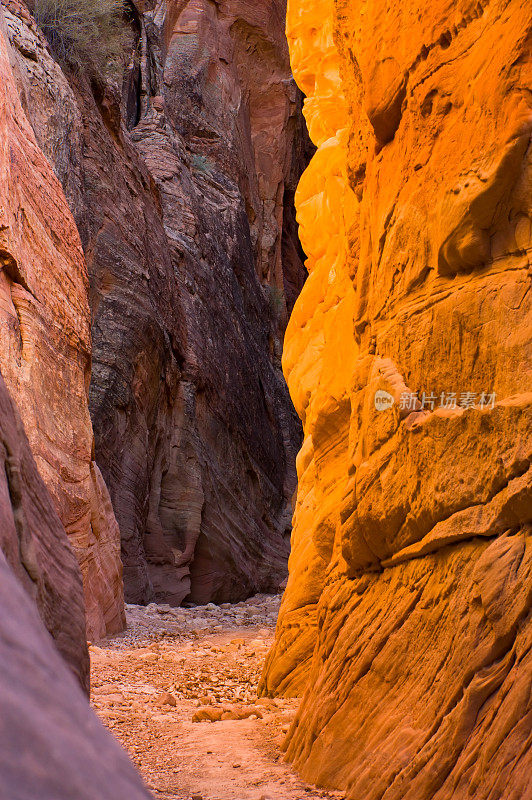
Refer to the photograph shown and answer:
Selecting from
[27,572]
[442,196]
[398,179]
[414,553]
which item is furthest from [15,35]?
[27,572]

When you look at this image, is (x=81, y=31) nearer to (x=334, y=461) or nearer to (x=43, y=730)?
(x=334, y=461)

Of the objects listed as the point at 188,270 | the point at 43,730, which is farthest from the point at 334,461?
the point at 188,270

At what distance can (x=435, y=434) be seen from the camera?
12.3ft

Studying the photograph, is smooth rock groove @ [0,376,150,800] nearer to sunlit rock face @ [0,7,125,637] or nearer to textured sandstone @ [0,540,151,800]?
textured sandstone @ [0,540,151,800]

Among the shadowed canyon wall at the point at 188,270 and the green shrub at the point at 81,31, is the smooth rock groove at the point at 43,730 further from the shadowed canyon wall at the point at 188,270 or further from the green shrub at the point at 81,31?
the green shrub at the point at 81,31

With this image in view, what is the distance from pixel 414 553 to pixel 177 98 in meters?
20.5

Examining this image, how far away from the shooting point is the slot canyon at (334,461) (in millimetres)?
2754

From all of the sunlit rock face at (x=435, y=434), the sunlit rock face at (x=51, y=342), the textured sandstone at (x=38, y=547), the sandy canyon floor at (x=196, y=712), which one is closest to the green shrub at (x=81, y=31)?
the sunlit rock face at (x=51, y=342)

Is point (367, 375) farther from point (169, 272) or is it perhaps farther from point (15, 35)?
point (169, 272)

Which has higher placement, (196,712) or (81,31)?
(81,31)

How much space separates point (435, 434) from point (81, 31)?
46.8 ft

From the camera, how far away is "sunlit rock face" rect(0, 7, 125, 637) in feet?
24.8

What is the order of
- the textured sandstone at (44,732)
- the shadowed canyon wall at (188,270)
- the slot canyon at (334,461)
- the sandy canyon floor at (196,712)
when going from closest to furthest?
the textured sandstone at (44,732) < the slot canyon at (334,461) < the sandy canyon floor at (196,712) < the shadowed canyon wall at (188,270)

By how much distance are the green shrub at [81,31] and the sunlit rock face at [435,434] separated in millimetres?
10461
